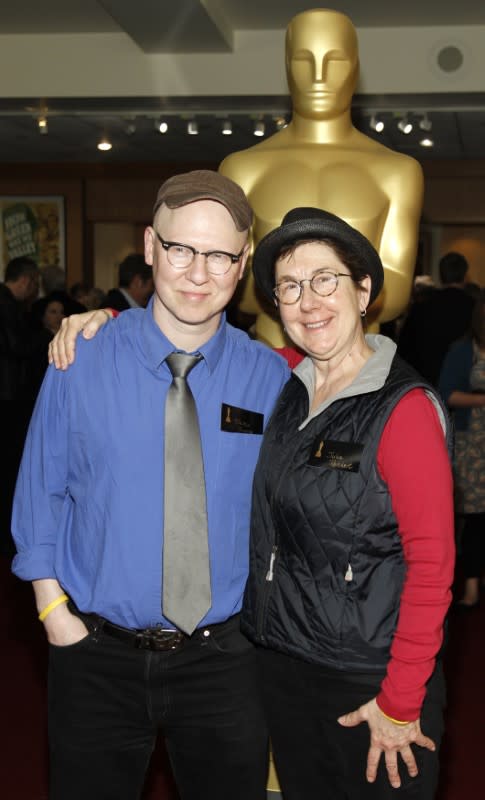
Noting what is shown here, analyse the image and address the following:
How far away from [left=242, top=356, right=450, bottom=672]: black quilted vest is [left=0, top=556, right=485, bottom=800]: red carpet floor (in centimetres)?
162

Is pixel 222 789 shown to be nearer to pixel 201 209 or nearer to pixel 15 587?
pixel 201 209

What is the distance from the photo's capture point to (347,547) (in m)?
1.58

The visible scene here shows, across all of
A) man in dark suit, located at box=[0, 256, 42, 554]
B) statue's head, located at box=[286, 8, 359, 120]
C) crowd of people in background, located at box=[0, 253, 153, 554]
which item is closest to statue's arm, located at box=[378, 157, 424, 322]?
statue's head, located at box=[286, 8, 359, 120]

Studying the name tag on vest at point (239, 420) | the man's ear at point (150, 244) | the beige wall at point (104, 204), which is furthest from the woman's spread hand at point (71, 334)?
the beige wall at point (104, 204)

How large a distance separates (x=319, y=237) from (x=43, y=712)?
245 centimetres

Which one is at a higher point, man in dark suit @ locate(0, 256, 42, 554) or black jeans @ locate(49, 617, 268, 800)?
man in dark suit @ locate(0, 256, 42, 554)

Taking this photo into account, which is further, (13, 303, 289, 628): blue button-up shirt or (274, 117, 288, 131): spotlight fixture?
(274, 117, 288, 131): spotlight fixture

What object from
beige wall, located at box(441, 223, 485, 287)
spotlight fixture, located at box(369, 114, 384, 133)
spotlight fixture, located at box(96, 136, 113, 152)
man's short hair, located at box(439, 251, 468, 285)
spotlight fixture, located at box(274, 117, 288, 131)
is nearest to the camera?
man's short hair, located at box(439, 251, 468, 285)

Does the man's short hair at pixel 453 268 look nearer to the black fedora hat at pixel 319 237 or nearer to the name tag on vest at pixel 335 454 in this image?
the black fedora hat at pixel 319 237

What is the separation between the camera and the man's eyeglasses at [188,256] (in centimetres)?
172

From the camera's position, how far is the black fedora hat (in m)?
1.68

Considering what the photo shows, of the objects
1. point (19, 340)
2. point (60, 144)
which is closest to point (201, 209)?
point (19, 340)

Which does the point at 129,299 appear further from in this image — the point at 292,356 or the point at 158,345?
the point at 158,345

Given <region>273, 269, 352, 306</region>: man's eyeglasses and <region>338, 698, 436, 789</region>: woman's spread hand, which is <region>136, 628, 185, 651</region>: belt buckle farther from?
<region>273, 269, 352, 306</region>: man's eyeglasses
